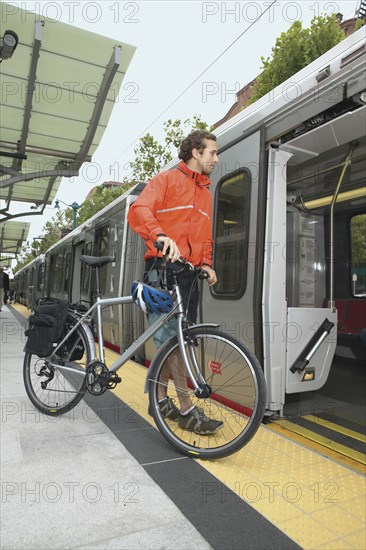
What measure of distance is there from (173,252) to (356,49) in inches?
66.1

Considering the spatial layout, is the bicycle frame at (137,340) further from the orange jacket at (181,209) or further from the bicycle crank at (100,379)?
the orange jacket at (181,209)

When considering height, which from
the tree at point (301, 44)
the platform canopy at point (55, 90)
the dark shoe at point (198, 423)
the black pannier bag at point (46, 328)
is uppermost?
the tree at point (301, 44)

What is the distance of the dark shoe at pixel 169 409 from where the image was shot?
8.50 feet

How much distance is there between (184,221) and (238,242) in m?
0.83

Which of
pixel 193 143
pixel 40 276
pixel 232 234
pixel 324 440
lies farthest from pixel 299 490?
pixel 40 276

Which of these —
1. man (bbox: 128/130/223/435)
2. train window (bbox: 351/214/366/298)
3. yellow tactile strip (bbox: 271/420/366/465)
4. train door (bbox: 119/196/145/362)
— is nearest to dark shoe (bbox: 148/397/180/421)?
man (bbox: 128/130/223/435)

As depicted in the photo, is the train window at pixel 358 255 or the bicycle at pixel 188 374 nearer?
the bicycle at pixel 188 374

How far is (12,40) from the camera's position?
5500 mm

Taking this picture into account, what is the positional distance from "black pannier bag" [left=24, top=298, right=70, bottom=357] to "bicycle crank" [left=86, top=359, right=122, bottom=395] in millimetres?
507

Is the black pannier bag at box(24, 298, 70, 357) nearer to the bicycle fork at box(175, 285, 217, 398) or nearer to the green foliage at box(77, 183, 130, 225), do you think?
the bicycle fork at box(175, 285, 217, 398)

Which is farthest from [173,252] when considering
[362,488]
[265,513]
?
[362,488]

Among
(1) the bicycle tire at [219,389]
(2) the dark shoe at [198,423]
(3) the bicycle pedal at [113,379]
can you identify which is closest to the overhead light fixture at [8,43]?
(3) the bicycle pedal at [113,379]

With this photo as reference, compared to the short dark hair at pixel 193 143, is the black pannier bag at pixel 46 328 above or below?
below

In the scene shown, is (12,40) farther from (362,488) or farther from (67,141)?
(362,488)
